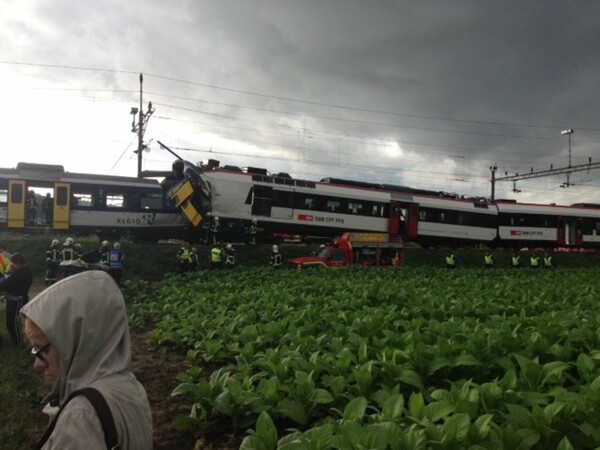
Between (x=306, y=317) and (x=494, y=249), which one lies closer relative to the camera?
(x=306, y=317)

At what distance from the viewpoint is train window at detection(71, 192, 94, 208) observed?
68.1 ft

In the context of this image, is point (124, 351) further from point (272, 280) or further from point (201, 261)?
point (201, 261)

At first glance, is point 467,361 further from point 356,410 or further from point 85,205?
point 85,205

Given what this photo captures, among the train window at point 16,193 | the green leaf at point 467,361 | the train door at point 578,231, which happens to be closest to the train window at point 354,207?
the train window at point 16,193

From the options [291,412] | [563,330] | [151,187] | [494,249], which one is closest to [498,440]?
[291,412]

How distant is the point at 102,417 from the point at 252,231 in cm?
2173

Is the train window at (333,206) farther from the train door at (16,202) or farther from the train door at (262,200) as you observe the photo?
the train door at (16,202)

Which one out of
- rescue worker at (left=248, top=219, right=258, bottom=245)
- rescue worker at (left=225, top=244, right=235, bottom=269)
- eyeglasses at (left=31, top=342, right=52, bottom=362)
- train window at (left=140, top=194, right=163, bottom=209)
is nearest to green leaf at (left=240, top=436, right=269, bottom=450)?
eyeglasses at (left=31, top=342, right=52, bottom=362)

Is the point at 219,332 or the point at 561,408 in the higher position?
the point at 561,408

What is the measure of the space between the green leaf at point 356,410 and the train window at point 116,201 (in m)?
20.3

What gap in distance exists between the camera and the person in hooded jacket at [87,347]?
67.2 inches

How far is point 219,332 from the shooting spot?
22.8ft

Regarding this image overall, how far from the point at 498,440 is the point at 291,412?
1594 millimetres

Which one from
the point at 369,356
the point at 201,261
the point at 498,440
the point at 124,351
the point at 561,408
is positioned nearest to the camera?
the point at 124,351
